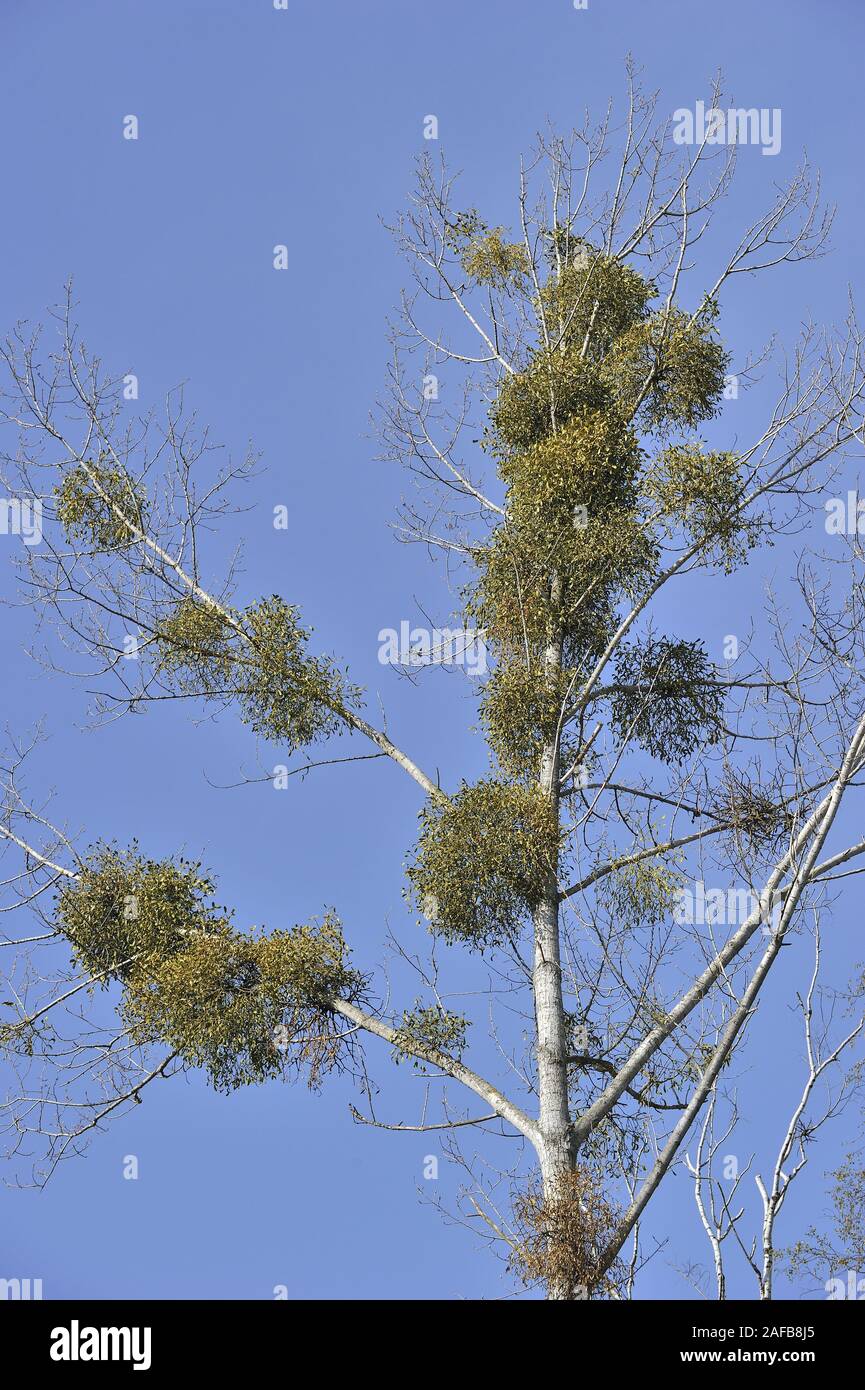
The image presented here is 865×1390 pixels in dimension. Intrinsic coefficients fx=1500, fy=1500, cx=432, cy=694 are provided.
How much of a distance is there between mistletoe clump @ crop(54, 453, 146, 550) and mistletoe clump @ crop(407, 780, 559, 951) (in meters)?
3.66

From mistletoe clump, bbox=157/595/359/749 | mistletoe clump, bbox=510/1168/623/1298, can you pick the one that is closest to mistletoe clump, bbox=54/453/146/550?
mistletoe clump, bbox=157/595/359/749

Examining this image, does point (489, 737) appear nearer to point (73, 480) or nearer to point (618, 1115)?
point (618, 1115)

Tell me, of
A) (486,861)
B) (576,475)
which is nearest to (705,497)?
(576,475)

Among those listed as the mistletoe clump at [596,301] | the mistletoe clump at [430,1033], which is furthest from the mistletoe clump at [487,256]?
the mistletoe clump at [430,1033]

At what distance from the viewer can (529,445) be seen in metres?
12.8

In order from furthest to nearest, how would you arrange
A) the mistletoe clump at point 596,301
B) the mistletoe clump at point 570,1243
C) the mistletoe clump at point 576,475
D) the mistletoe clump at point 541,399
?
1. the mistletoe clump at point 596,301
2. the mistletoe clump at point 541,399
3. the mistletoe clump at point 576,475
4. the mistletoe clump at point 570,1243

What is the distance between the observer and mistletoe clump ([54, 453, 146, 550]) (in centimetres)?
1188

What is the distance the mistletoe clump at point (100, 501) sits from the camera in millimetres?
11883

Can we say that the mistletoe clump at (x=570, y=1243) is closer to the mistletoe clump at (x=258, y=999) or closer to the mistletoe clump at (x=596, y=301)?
the mistletoe clump at (x=258, y=999)

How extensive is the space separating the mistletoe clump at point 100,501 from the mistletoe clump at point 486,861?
144 inches

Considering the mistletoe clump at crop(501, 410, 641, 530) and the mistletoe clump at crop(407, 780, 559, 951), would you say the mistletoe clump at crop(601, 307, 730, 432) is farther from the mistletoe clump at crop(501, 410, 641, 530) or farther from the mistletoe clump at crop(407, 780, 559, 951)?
the mistletoe clump at crop(407, 780, 559, 951)

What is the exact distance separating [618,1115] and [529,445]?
18.3 feet
